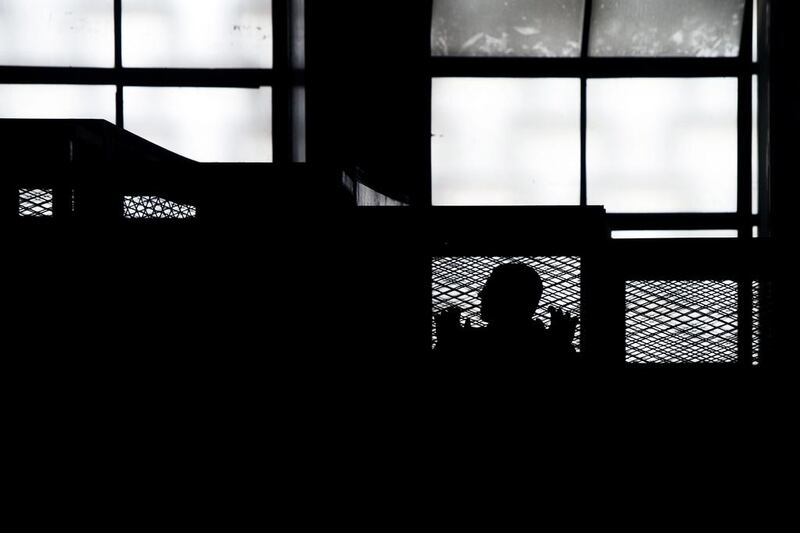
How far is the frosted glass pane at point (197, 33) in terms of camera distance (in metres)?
5.23

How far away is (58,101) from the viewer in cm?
519

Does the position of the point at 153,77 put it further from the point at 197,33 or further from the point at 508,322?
the point at 508,322

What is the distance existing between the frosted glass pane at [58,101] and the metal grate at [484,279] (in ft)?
14.3

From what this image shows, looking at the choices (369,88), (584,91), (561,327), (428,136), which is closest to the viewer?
(561,327)

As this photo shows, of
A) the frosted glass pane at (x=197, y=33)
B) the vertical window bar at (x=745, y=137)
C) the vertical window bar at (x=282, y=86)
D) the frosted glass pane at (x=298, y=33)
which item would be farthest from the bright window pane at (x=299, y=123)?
the vertical window bar at (x=745, y=137)

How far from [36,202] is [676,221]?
4.78 m

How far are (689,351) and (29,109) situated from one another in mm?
4914

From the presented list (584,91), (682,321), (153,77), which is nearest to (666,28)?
(584,91)

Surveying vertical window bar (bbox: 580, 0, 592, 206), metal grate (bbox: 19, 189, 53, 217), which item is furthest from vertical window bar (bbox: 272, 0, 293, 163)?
metal grate (bbox: 19, 189, 53, 217)

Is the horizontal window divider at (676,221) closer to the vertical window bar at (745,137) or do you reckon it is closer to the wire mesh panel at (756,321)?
the vertical window bar at (745,137)

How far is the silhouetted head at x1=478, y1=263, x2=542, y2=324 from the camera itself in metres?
1.44

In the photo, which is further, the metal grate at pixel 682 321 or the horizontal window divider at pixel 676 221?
the horizontal window divider at pixel 676 221

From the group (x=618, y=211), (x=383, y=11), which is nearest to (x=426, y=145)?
(x=383, y=11)

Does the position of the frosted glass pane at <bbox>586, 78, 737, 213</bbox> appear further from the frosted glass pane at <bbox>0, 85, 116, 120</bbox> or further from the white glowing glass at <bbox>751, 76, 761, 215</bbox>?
the frosted glass pane at <bbox>0, 85, 116, 120</bbox>
